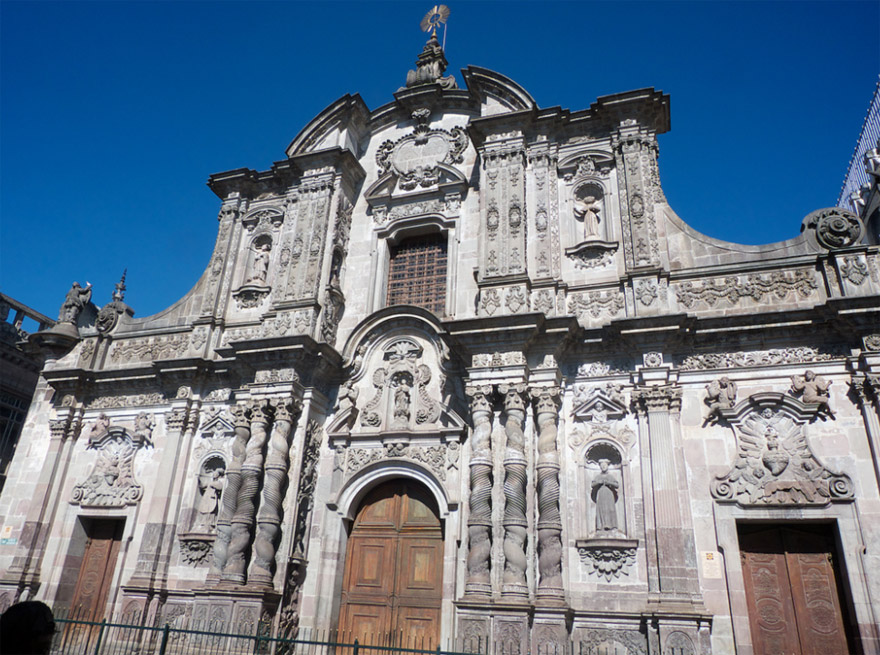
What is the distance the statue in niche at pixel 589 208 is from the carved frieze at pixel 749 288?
2216mm

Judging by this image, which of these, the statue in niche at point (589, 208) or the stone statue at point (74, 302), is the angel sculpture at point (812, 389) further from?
the stone statue at point (74, 302)

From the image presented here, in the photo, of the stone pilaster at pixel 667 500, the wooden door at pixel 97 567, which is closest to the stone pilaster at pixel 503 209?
the stone pilaster at pixel 667 500

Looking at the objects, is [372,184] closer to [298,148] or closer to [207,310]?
[298,148]

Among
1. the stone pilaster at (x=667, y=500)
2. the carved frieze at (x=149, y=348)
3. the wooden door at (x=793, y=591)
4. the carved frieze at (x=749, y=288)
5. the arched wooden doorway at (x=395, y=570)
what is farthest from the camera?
the carved frieze at (x=149, y=348)

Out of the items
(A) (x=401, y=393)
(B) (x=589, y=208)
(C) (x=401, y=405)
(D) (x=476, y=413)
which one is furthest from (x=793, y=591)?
(B) (x=589, y=208)

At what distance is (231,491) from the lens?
40.7 feet

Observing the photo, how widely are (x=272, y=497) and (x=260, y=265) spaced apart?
238 inches

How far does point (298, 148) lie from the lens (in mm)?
15828

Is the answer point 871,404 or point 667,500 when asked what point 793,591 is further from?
point 871,404

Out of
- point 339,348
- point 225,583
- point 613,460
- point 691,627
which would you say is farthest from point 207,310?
point 691,627

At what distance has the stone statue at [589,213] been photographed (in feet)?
42.6

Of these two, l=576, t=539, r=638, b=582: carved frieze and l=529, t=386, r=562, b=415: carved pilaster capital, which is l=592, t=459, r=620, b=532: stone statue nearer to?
l=576, t=539, r=638, b=582: carved frieze

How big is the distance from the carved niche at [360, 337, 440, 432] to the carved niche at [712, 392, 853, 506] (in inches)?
209

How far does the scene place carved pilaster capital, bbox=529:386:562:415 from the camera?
11117mm
